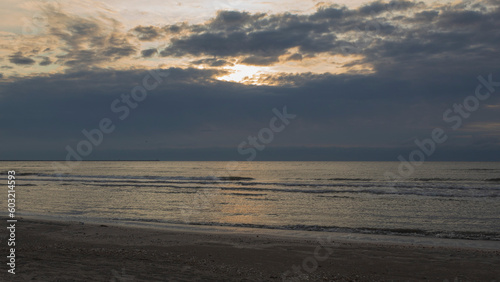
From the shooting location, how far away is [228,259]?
10984 mm

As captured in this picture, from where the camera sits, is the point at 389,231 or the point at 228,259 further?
the point at 389,231

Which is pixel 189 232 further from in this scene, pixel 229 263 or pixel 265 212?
pixel 265 212

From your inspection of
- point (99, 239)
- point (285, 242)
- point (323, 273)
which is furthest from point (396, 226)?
point (99, 239)

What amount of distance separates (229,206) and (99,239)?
43.8 ft

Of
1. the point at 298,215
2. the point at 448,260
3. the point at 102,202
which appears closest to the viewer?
the point at 448,260

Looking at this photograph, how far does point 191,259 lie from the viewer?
10578mm

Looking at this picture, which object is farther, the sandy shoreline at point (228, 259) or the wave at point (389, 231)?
the wave at point (389, 231)

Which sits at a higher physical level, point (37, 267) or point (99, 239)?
point (99, 239)

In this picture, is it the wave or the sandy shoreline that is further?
the wave

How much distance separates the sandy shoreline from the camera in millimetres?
8766

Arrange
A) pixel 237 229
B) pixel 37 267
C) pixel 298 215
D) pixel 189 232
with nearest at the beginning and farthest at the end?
pixel 37 267, pixel 189 232, pixel 237 229, pixel 298 215

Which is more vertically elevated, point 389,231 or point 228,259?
point 389,231

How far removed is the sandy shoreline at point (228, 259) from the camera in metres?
8.77

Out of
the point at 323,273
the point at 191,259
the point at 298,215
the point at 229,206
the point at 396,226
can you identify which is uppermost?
the point at 229,206
